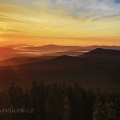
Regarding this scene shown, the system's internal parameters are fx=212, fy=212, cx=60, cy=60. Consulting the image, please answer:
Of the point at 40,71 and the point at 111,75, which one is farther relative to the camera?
the point at 40,71

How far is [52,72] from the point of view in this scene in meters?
114

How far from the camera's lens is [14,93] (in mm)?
41781

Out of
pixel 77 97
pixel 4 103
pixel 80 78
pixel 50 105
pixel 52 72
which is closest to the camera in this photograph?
pixel 4 103

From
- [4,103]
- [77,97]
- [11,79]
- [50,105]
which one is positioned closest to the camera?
[4,103]

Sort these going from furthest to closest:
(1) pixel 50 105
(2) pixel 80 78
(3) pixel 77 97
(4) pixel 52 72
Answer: (4) pixel 52 72 → (2) pixel 80 78 → (3) pixel 77 97 → (1) pixel 50 105

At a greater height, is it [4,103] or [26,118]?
[4,103]

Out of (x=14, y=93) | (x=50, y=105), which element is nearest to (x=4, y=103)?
(x=14, y=93)

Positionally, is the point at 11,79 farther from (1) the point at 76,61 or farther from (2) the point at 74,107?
(1) the point at 76,61

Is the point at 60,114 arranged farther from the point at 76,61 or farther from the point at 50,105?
the point at 76,61

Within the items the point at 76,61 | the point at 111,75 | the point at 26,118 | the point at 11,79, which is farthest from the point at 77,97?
the point at 76,61

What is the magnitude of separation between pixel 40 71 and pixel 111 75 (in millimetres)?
38508

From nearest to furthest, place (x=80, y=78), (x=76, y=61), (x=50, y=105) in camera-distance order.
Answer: (x=50, y=105) → (x=80, y=78) → (x=76, y=61)

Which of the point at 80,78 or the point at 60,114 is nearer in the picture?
the point at 60,114

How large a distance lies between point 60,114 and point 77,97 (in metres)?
5.99
